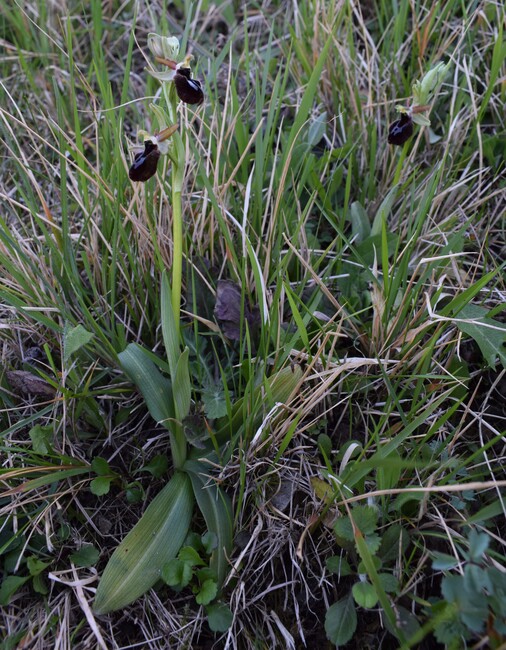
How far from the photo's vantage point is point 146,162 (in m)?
1.46

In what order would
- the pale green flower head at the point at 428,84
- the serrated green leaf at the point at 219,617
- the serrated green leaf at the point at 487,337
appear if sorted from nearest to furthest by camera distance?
the serrated green leaf at the point at 219,617 < the serrated green leaf at the point at 487,337 < the pale green flower head at the point at 428,84

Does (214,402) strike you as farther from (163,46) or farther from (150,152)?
(163,46)

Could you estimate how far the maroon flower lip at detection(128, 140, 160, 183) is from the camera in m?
1.45

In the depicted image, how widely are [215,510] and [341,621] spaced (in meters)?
0.40

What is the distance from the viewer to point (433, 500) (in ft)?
5.22

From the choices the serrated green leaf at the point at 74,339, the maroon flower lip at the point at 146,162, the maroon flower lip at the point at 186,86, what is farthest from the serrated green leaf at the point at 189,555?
the maroon flower lip at the point at 186,86

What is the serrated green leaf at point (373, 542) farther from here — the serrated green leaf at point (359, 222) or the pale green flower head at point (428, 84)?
the pale green flower head at point (428, 84)

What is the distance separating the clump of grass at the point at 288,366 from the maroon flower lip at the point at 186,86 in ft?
1.00

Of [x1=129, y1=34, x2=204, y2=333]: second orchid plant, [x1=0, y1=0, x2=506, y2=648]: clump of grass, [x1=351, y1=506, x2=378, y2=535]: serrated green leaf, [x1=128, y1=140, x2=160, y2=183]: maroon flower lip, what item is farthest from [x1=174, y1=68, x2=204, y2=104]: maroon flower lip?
[x1=351, y1=506, x2=378, y2=535]: serrated green leaf

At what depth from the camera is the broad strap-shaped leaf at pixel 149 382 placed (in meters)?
1.68

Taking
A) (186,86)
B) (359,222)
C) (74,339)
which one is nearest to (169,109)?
(186,86)

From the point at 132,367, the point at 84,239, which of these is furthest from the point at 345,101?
the point at 132,367

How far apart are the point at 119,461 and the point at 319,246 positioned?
926 mm

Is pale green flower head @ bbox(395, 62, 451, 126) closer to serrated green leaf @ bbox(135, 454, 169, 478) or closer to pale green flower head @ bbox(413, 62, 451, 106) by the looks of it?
pale green flower head @ bbox(413, 62, 451, 106)
